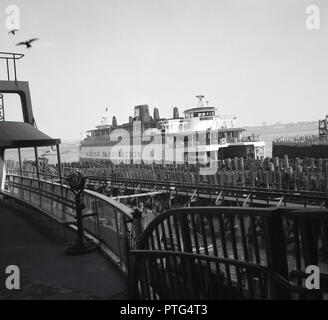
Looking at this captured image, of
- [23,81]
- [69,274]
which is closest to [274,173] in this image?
[23,81]

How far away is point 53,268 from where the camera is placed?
6035mm

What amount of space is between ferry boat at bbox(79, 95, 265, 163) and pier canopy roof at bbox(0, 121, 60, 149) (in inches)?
895

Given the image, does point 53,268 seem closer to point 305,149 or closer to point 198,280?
point 198,280

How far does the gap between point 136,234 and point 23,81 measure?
33.6ft

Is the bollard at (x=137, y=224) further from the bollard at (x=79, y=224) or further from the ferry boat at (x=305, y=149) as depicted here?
the ferry boat at (x=305, y=149)

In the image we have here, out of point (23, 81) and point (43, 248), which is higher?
point (23, 81)

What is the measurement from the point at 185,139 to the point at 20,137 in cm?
3268

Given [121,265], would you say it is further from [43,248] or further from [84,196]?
[84,196]

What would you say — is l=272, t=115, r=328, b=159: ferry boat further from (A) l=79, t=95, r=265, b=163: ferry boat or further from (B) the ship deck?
(B) the ship deck

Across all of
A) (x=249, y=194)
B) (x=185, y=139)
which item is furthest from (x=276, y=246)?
(x=185, y=139)

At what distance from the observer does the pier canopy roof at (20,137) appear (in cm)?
902

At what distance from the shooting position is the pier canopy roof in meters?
9.02

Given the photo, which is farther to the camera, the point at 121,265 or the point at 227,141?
the point at 227,141
